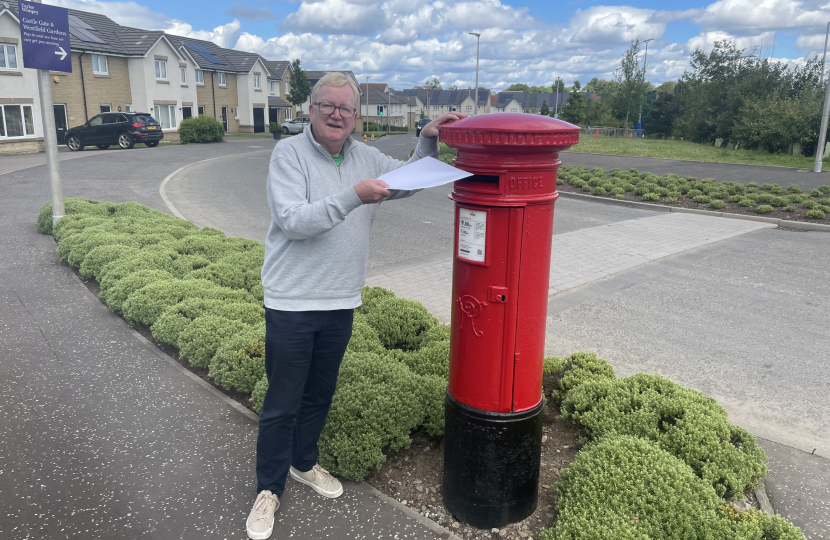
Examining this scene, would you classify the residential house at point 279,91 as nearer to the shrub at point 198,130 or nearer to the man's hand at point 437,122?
the shrub at point 198,130

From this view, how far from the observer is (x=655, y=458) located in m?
2.97

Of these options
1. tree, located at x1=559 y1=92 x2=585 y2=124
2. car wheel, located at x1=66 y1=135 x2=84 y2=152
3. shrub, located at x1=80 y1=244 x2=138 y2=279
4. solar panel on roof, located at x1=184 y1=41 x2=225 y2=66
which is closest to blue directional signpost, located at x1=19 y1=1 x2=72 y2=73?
shrub, located at x1=80 y1=244 x2=138 y2=279

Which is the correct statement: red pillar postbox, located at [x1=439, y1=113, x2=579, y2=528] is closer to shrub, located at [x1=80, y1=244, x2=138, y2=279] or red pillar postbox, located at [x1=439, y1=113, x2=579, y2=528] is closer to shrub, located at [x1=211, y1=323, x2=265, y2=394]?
shrub, located at [x1=211, y1=323, x2=265, y2=394]

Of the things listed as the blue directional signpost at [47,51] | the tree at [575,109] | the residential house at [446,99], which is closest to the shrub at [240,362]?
the blue directional signpost at [47,51]

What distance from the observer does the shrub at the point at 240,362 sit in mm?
4180

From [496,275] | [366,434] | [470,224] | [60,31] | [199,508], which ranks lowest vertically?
[199,508]

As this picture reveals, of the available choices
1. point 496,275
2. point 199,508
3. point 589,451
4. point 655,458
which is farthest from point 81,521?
point 655,458

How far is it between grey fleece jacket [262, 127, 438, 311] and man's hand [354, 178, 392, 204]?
10.0 inches

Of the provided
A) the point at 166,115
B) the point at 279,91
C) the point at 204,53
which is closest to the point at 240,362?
the point at 166,115

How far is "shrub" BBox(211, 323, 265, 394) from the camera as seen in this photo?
418 centimetres

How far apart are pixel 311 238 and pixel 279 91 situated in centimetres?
6512

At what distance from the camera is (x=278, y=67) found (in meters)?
63.8

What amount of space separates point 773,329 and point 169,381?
562cm

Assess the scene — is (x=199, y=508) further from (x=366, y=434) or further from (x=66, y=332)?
(x=66, y=332)
